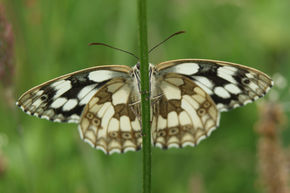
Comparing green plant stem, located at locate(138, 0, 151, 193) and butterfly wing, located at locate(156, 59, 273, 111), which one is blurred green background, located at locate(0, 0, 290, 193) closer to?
butterfly wing, located at locate(156, 59, 273, 111)

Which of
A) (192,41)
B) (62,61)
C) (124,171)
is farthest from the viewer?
(192,41)

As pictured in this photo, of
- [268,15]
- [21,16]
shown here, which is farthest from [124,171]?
[268,15]

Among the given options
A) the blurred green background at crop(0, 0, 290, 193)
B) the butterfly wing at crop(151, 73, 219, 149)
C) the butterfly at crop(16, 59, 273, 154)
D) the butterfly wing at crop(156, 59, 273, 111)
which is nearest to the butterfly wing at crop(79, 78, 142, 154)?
the butterfly at crop(16, 59, 273, 154)

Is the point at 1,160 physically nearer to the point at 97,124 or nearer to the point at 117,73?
the point at 97,124

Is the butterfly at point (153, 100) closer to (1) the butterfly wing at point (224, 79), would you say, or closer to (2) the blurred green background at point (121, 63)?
(1) the butterfly wing at point (224, 79)

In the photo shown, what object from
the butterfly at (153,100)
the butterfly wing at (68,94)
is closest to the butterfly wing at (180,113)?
the butterfly at (153,100)

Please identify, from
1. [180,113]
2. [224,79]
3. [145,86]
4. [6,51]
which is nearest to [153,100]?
[180,113]
